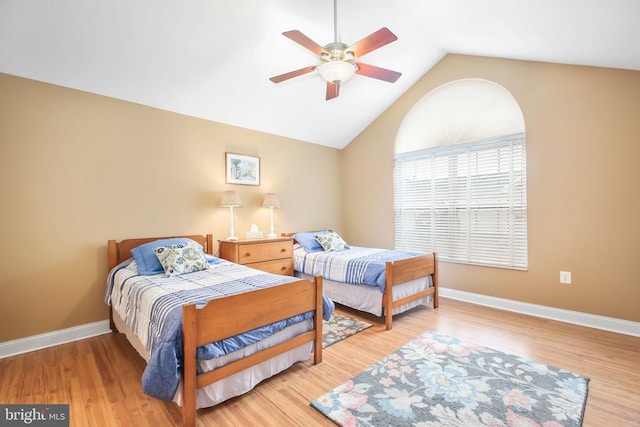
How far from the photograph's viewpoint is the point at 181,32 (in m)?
2.60

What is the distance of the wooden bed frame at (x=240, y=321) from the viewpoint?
1.58 meters

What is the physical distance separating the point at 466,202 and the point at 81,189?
4.44m

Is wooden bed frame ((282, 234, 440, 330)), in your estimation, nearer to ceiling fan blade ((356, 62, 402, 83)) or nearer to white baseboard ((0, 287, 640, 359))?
white baseboard ((0, 287, 640, 359))

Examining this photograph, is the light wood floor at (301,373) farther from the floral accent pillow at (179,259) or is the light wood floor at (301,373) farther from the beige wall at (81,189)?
the floral accent pillow at (179,259)

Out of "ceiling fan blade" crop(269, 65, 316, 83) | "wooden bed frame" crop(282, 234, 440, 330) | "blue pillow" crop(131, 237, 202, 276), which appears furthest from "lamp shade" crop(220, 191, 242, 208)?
"wooden bed frame" crop(282, 234, 440, 330)

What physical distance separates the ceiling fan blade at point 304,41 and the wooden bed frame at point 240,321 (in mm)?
1794

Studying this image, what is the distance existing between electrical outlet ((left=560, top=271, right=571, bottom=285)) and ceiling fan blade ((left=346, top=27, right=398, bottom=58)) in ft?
9.95

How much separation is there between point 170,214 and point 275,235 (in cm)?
142

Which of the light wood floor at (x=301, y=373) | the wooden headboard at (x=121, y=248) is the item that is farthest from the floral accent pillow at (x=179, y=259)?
the light wood floor at (x=301, y=373)

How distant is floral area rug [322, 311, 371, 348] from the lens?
2.72 metres

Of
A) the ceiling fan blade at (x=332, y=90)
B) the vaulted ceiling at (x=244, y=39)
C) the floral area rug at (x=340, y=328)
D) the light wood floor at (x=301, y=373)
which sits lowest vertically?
the light wood floor at (x=301, y=373)

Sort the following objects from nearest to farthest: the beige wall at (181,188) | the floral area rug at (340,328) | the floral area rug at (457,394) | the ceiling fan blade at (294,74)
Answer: the floral area rug at (457,394) → the ceiling fan blade at (294,74) → the beige wall at (181,188) → the floral area rug at (340,328)

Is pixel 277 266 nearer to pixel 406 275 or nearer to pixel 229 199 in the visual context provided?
pixel 229 199

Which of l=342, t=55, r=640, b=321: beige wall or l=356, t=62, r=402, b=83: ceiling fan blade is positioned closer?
l=356, t=62, r=402, b=83: ceiling fan blade
